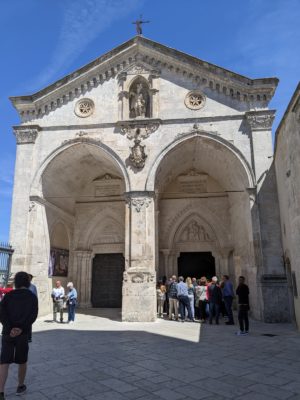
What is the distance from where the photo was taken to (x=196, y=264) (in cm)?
1642

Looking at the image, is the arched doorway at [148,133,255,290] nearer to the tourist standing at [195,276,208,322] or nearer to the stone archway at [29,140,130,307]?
the stone archway at [29,140,130,307]

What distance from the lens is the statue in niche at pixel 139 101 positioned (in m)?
13.6

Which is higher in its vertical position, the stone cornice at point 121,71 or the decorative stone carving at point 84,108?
the stone cornice at point 121,71

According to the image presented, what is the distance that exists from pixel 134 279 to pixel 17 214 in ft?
17.1

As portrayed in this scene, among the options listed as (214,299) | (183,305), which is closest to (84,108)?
(183,305)

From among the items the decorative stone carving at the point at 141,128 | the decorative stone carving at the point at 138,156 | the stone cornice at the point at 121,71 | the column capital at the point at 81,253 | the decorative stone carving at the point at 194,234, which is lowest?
the column capital at the point at 81,253

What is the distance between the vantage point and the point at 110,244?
659 inches

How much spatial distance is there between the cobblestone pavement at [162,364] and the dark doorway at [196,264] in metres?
6.52

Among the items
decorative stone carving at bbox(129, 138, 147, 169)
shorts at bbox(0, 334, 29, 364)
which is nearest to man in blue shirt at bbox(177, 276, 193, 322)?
decorative stone carving at bbox(129, 138, 147, 169)

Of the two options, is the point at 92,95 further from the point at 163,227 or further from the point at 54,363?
the point at 54,363

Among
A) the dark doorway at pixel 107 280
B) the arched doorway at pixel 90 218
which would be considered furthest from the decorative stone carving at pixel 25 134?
the dark doorway at pixel 107 280

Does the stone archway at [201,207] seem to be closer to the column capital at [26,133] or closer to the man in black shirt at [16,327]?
the column capital at [26,133]

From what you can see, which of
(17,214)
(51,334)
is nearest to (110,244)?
(17,214)

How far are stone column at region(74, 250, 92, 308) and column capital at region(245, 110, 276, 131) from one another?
942cm
